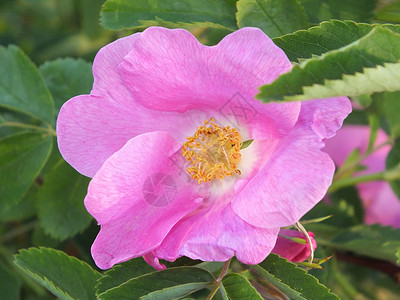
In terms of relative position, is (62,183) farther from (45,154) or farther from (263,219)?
(263,219)

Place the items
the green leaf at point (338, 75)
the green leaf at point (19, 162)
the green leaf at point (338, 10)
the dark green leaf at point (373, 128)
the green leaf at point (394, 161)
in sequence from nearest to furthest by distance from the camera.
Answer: the green leaf at point (338, 75) < the green leaf at point (338, 10) < the green leaf at point (19, 162) < the green leaf at point (394, 161) < the dark green leaf at point (373, 128)

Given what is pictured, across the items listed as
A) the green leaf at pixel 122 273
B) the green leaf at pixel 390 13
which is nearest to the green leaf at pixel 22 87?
the green leaf at pixel 122 273

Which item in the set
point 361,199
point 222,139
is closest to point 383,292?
point 361,199

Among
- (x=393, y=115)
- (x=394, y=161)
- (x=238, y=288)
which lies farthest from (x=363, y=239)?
(x=238, y=288)

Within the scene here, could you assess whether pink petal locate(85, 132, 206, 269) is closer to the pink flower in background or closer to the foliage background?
Answer: the foliage background

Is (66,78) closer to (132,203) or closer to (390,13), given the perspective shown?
(132,203)

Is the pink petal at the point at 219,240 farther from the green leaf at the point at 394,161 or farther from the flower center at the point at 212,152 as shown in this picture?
the green leaf at the point at 394,161
